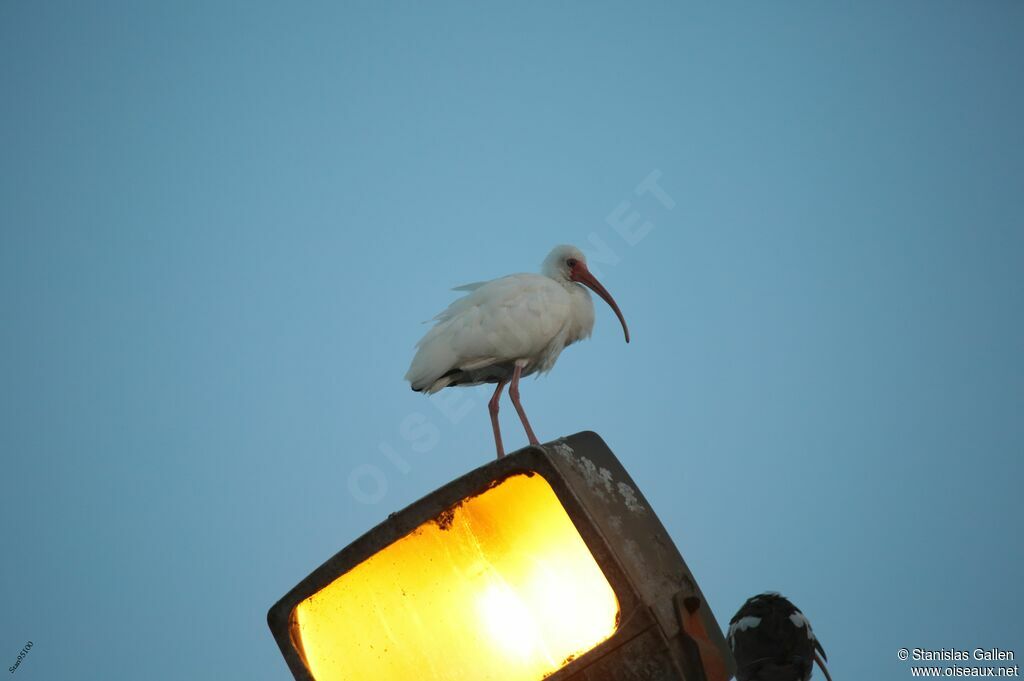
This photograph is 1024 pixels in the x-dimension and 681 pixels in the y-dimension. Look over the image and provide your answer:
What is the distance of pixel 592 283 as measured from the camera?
792 cm

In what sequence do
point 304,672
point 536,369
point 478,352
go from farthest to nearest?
1. point 536,369
2. point 478,352
3. point 304,672

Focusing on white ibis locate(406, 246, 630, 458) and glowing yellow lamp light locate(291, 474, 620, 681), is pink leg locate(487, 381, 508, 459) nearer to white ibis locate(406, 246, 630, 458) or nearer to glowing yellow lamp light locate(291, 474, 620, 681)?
white ibis locate(406, 246, 630, 458)

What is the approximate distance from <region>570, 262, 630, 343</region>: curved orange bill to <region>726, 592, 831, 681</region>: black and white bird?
20.1ft

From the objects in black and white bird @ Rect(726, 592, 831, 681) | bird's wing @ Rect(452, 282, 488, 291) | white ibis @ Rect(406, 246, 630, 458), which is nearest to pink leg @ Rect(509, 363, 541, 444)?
white ibis @ Rect(406, 246, 630, 458)

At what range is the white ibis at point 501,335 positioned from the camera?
261 inches

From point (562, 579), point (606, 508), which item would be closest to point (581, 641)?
point (562, 579)

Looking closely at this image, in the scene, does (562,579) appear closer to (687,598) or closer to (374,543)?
(687,598)

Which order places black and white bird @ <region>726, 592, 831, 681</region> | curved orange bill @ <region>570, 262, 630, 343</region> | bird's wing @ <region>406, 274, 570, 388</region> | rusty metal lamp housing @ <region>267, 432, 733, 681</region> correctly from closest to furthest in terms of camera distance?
rusty metal lamp housing @ <region>267, 432, 733, 681</region>, black and white bird @ <region>726, 592, 831, 681</region>, bird's wing @ <region>406, 274, 570, 388</region>, curved orange bill @ <region>570, 262, 630, 343</region>

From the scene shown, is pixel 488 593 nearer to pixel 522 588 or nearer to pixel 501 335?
pixel 522 588

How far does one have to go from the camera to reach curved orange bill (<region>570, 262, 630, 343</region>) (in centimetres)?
788

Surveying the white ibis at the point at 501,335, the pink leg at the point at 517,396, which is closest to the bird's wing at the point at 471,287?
the white ibis at the point at 501,335

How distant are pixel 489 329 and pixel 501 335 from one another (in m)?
0.11

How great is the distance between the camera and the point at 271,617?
159 centimetres

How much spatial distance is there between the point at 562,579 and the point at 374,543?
322 mm
